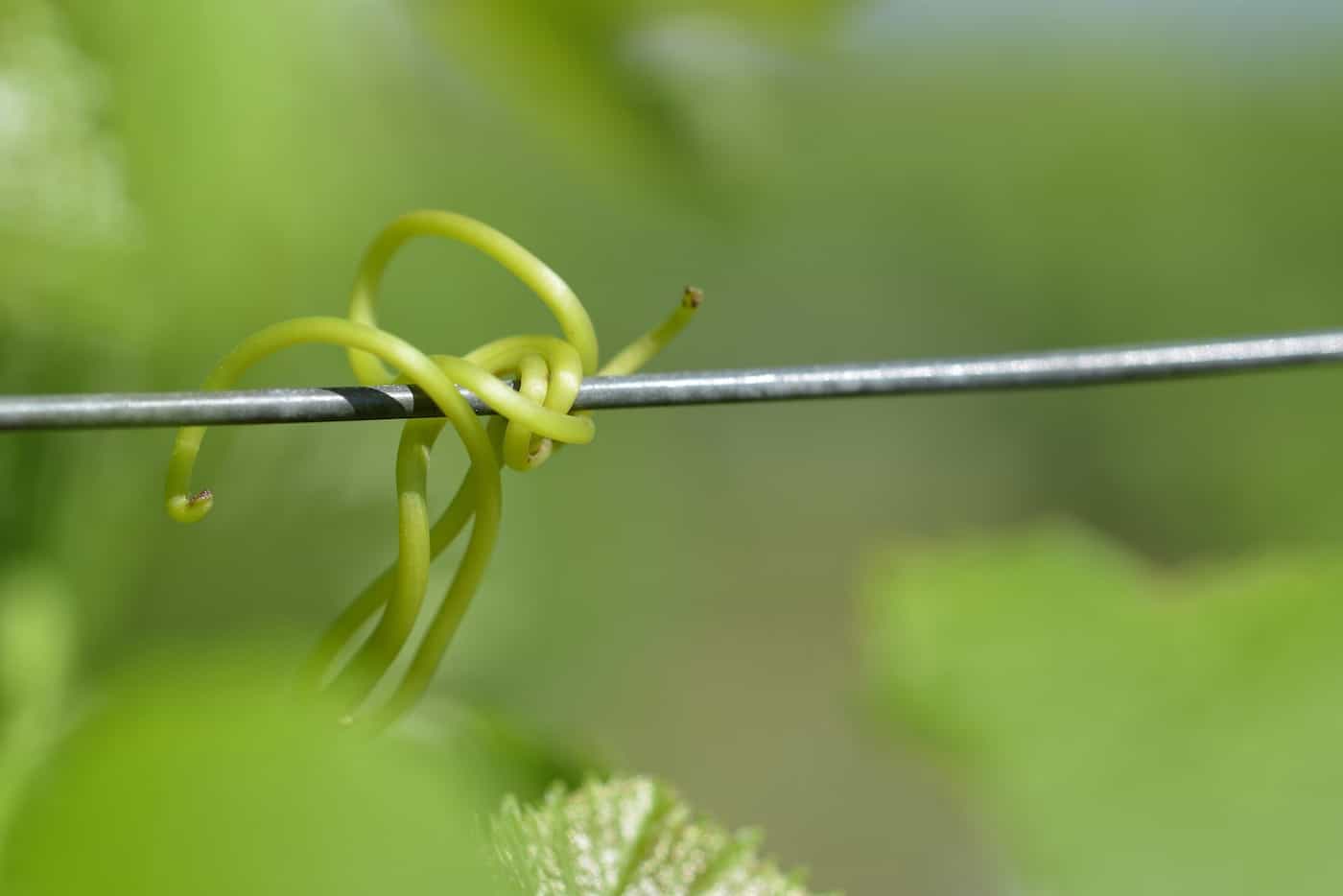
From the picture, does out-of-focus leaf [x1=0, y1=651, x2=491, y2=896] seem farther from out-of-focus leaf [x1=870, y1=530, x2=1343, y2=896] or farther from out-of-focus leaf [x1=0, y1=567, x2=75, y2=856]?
out-of-focus leaf [x1=870, y1=530, x2=1343, y2=896]

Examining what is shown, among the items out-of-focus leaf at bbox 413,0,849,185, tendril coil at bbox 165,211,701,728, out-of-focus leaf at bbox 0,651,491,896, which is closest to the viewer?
out-of-focus leaf at bbox 0,651,491,896

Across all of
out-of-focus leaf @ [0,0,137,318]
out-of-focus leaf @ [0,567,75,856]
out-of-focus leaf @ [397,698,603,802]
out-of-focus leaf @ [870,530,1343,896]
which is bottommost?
out-of-focus leaf @ [0,567,75,856]

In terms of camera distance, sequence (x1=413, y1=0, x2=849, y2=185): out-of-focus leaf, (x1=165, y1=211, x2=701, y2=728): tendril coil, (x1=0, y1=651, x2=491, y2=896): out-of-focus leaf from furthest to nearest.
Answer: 1. (x1=413, y1=0, x2=849, y2=185): out-of-focus leaf
2. (x1=165, y1=211, x2=701, y2=728): tendril coil
3. (x1=0, y1=651, x2=491, y2=896): out-of-focus leaf

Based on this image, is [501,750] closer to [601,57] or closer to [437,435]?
[437,435]

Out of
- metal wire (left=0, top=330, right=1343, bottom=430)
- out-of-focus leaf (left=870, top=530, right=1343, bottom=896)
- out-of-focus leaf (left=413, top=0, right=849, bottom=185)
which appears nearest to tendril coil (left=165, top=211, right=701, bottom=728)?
metal wire (left=0, top=330, right=1343, bottom=430)

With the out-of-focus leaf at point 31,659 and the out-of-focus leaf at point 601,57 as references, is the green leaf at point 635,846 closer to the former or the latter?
the out-of-focus leaf at point 31,659

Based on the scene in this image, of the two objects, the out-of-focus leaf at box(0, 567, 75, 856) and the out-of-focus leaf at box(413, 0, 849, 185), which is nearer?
the out-of-focus leaf at box(0, 567, 75, 856)
